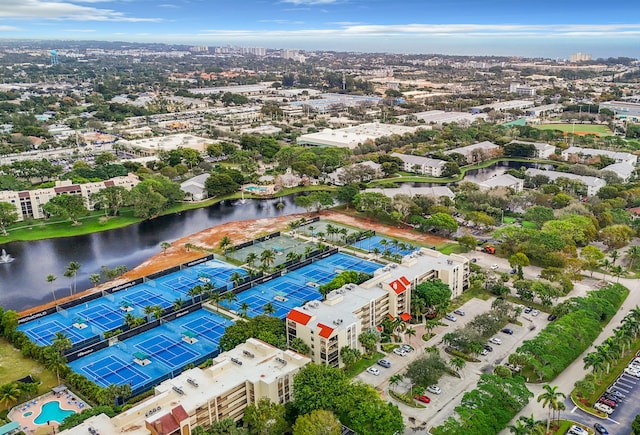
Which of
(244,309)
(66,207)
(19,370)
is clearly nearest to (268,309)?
(244,309)

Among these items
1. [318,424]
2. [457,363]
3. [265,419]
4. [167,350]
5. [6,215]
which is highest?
[318,424]

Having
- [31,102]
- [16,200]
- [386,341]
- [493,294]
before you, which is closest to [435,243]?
[493,294]

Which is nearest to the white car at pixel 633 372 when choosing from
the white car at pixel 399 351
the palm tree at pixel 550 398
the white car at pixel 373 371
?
the palm tree at pixel 550 398

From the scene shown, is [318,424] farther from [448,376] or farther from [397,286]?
[397,286]

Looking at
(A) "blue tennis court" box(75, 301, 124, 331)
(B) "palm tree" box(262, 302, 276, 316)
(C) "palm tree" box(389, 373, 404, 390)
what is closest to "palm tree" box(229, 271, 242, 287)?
(B) "palm tree" box(262, 302, 276, 316)

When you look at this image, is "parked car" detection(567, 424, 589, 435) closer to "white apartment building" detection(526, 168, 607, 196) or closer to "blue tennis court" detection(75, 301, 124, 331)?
"blue tennis court" detection(75, 301, 124, 331)

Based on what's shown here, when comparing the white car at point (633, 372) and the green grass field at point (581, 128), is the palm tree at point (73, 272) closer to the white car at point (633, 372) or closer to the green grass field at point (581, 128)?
the white car at point (633, 372)
